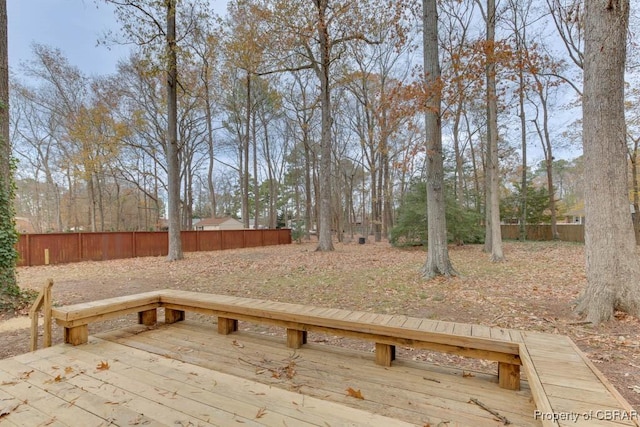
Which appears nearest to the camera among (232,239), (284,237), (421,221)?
(421,221)

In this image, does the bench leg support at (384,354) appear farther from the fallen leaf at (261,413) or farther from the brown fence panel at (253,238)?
the brown fence panel at (253,238)

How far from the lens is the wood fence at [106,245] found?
1126cm

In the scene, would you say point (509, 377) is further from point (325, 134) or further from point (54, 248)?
point (54, 248)

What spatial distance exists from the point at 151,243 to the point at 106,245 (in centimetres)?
180

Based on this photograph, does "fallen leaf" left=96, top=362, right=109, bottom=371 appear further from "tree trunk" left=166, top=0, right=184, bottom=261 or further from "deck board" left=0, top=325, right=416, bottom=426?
"tree trunk" left=166, top=0, right=184, bottom=261

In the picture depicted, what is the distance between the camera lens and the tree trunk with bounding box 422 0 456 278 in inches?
279

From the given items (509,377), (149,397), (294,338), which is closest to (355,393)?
(294,338)

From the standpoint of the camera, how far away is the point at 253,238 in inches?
769

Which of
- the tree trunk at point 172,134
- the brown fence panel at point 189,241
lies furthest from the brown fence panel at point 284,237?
the tree trunk at point 172,134

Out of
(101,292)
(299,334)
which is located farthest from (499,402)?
(101,292)

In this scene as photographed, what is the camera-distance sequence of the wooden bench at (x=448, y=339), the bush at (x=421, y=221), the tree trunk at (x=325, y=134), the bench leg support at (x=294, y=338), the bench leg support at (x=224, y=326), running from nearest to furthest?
1. the wooden bench at (x=448, y=339)
2. the bench leg support at (x=294, y=338)
3. the bench leg support at (x=224, y=326)
4. the tree trunk at (x=325, y=134)
5. the bush at (x=421, y=221)

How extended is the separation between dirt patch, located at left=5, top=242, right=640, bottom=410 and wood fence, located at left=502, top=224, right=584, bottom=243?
42.2ft

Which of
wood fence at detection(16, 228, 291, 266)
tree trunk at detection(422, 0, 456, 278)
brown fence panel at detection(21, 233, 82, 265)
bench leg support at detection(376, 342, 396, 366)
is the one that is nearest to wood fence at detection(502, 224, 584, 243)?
tree trunk at detection(422, 0, 456, 278)

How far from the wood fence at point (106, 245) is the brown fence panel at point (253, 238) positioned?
0.59m
